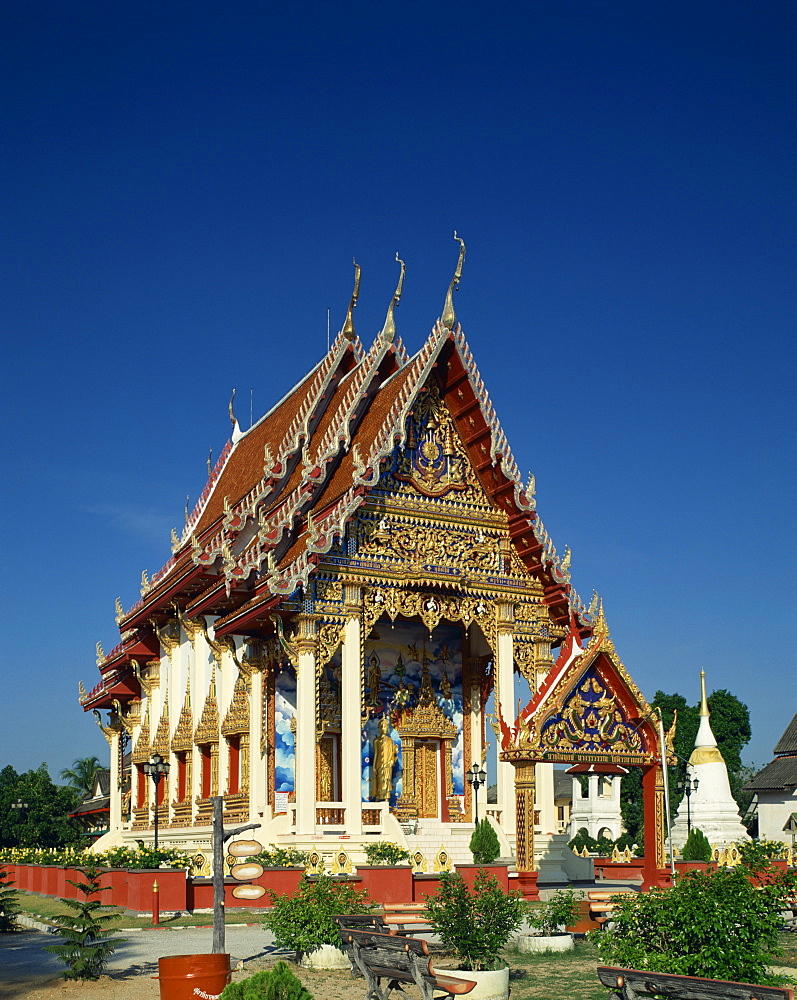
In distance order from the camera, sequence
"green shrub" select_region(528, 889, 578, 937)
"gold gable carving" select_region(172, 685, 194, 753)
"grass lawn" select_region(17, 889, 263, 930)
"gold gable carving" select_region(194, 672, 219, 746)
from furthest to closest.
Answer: "gold gable carving" select_region(172, 685, 194, 753) < "gold gable carving" select_region(194, 672, 219, 746) < "grass lawn" select_region(17, 889, 263, 930) < "green shrub" select_region(528, 889, 578, 937)

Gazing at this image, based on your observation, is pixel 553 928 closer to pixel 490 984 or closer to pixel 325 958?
pixel 325 958

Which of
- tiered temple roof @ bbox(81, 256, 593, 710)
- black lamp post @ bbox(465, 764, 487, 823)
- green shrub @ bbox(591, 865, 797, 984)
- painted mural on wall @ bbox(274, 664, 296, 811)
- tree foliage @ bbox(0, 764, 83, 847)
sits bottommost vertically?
tree foliage @ bbox(0, 764, 83, 847)

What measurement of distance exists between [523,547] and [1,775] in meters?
79.6

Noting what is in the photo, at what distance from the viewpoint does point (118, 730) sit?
38219 millimetres

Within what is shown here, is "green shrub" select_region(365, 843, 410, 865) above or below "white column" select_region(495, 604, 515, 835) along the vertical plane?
below

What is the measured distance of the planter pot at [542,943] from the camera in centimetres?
1396

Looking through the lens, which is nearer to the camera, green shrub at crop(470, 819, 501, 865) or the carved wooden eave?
green shrub at crop(470, 819, 501, 865)

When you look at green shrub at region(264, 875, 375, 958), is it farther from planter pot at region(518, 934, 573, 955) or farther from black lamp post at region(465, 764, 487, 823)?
black lamp post at region(465, 764, 487, 823)

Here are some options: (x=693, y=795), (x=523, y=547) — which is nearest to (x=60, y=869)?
(x=523, y=547)

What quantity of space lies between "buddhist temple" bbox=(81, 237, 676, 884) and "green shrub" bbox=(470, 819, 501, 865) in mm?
1484

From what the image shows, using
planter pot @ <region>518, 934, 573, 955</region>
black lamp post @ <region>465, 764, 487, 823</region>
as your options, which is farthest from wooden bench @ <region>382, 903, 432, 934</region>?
black lamp post @ <region>465, 764, 487, 823</region>

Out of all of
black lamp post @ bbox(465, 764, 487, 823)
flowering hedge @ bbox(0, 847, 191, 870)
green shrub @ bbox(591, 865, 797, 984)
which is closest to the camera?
green shrub @ bbox(591, 865, 797, 984)

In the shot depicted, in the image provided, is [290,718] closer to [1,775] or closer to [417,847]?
[417,847]

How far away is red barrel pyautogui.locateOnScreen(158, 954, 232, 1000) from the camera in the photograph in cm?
947
